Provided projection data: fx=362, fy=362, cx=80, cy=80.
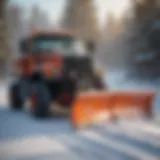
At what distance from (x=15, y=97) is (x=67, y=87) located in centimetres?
29

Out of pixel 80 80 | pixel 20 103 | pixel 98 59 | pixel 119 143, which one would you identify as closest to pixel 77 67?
pixel 80 80

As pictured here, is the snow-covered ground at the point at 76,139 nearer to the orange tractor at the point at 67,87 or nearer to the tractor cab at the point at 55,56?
the orange tractor at the point at 67,87

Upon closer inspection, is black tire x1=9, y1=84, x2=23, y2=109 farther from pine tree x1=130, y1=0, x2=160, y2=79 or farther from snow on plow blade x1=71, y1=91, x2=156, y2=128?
pine tree x1=130, y1=0, x2=160, y2=79

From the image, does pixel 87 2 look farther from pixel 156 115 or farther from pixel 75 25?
pixel 156 115

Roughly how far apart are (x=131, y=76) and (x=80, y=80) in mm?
350

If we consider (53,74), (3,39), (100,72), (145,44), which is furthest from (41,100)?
(145,44)

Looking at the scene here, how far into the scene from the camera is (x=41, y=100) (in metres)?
2.17

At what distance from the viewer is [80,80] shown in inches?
77.9

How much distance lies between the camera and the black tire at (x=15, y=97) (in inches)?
74.3

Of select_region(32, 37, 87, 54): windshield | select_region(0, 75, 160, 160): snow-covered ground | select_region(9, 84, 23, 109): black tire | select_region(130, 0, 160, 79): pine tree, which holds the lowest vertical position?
select_region(0, 75, 160, 160): snow-covered ground

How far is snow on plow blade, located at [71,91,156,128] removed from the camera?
1963 mm

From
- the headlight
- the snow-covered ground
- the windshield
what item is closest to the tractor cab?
the windshield

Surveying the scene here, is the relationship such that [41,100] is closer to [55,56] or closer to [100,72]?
[55,56]

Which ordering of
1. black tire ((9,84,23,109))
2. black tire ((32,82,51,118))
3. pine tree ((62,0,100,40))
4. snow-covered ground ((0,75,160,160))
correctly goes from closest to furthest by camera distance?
1. snow-covered ground ((0,75,160,160))
2. pine tree ((62,0,100,40))
3. black tire ((9,84,23,109))
4. black tire ((32,82,51,118))
